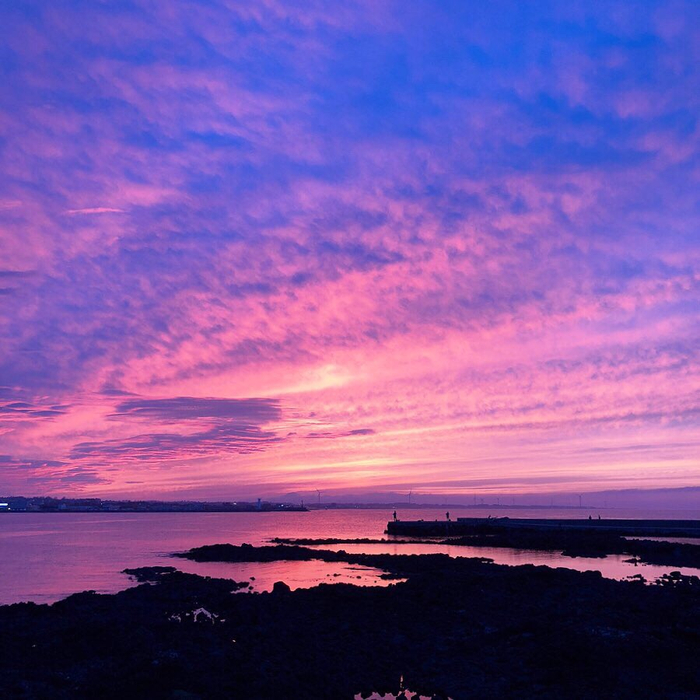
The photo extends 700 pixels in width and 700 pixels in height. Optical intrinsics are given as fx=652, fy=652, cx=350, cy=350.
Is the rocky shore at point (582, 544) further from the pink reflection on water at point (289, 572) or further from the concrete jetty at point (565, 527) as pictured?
the pink reflection on water at point (289, 572)

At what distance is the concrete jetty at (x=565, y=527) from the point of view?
257 feet

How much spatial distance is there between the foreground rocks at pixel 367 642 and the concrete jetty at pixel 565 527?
49.8 metres

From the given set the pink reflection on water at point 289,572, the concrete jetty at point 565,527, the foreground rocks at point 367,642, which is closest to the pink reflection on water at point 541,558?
the foreground rocks at point 367,642

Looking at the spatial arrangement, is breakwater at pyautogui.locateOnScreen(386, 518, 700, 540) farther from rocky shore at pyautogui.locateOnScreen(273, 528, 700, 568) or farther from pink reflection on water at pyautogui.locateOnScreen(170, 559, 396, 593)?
pink reflection on water at pyautogui.locateOnScreen(170, 559, 396, 593)

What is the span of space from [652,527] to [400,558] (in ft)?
150

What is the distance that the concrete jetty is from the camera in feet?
257

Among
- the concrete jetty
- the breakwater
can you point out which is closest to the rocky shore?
the breakwater

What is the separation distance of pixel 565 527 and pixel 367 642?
6883 cm

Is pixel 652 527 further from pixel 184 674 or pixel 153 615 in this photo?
pixel 184 674

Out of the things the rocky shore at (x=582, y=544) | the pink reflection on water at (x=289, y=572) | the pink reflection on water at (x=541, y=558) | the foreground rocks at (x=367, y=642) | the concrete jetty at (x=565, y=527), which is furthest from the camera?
the concrete jetty at (x=565, y=527)

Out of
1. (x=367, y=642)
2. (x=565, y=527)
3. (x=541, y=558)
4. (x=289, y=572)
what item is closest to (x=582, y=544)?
(x=541, y=558)

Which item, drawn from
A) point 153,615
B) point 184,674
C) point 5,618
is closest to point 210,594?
point 153,615

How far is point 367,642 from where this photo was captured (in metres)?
23.3

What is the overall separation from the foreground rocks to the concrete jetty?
4976 cm
